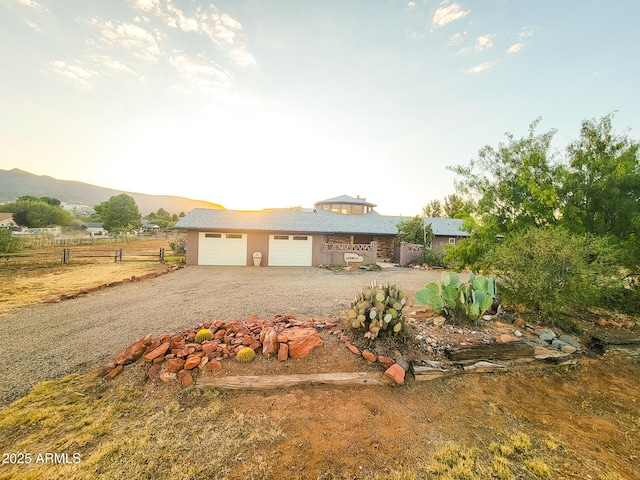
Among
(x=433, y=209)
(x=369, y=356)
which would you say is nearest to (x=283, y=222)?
(x=369, y=356)

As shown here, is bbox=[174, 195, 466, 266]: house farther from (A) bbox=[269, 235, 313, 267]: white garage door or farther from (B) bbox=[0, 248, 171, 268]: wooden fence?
(B) bbox=[0, 248, 171, 268]: wooden fence

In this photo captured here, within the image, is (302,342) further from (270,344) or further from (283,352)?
(270,344)

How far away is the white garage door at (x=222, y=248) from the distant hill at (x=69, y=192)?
12150 centimetres

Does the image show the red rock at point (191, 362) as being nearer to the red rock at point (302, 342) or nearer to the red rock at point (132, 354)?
the red rock at point (132, 354)

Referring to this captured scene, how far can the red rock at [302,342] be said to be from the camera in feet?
12.1

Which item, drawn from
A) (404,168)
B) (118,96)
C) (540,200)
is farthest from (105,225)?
(540,200)

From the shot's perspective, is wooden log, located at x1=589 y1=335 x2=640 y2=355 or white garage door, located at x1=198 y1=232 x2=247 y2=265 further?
white garage door, located at x1=198 y1=232 x2=247 y2=265

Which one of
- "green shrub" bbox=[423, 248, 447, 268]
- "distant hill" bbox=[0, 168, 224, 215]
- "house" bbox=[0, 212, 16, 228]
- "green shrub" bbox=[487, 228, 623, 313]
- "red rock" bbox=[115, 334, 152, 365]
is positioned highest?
"distant hill" bbox=[0, 168, 224, 215]

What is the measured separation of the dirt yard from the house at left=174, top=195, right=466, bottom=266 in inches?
385

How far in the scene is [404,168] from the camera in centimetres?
1712

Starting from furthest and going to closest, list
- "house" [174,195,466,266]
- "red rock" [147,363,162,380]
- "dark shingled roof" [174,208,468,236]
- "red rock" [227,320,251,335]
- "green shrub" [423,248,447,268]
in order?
"green shrub" [423,248,447,268], "dark shingled roof" [174,208,468,236], "house" [174,195,466,266], "red rock" [227,320,251,335], "red rock" [147,363,162,380]

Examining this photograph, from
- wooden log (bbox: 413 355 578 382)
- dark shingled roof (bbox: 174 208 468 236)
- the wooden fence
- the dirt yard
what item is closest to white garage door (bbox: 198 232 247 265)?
dark shingled roof (bbox: 174 208 468 236)

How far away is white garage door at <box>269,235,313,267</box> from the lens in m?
15.9

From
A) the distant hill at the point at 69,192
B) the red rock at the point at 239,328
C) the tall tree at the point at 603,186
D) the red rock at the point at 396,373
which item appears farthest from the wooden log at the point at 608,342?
the distant hill at the point at 69,192
